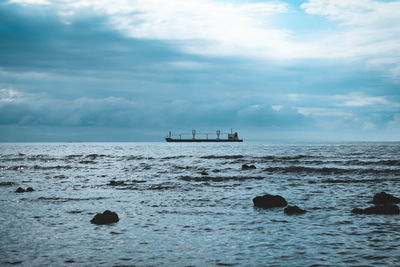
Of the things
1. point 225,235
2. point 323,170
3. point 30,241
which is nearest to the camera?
point 30,241

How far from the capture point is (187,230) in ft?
38.3

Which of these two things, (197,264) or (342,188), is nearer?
(197,264)

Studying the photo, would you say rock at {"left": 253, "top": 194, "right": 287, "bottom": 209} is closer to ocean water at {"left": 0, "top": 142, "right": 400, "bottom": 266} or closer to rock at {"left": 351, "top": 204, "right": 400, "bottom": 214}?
ocean water at {"left": 0, "top": 142, "right": 400, "bottom": 266}

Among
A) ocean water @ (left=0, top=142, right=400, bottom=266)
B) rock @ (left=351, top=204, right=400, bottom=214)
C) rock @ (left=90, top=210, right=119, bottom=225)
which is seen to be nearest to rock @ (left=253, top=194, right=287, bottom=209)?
ocean water @ (left=0, top=142, right=400, bottom=266)

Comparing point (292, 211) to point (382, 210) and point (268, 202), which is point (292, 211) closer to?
point (268, 202)

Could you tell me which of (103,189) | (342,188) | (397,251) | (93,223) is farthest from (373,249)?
(103,189)

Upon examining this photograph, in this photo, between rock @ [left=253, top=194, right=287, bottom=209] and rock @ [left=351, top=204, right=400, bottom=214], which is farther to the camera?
rock @ [left=253, top=194, right=287, bottom=209]

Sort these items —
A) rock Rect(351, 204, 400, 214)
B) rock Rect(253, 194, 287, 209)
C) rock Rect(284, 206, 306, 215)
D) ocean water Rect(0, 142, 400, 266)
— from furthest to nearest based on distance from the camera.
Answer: rock Rect(253, 194, 287, 209) < rock Rect(284, 206, 306, 215) < rock Rect(351, 204, 400, 214) < ocean water Rect(0, 142, 400, 266)

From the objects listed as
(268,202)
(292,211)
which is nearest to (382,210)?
(292,211)

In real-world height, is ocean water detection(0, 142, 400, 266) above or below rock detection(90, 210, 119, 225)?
below

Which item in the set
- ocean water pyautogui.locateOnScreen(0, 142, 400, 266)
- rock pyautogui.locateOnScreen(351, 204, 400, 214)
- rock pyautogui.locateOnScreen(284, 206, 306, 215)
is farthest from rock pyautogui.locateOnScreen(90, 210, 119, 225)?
rock pyautogui.locateOnScreen(351, 204, 400, 214)

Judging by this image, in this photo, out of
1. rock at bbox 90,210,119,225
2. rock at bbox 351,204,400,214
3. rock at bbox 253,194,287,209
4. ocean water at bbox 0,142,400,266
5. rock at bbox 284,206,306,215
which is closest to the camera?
ocean water at bbox 0,142,400,266

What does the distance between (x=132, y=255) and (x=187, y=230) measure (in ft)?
A: 9.83

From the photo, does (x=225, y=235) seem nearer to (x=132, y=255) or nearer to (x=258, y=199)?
(x=132, y=255)
